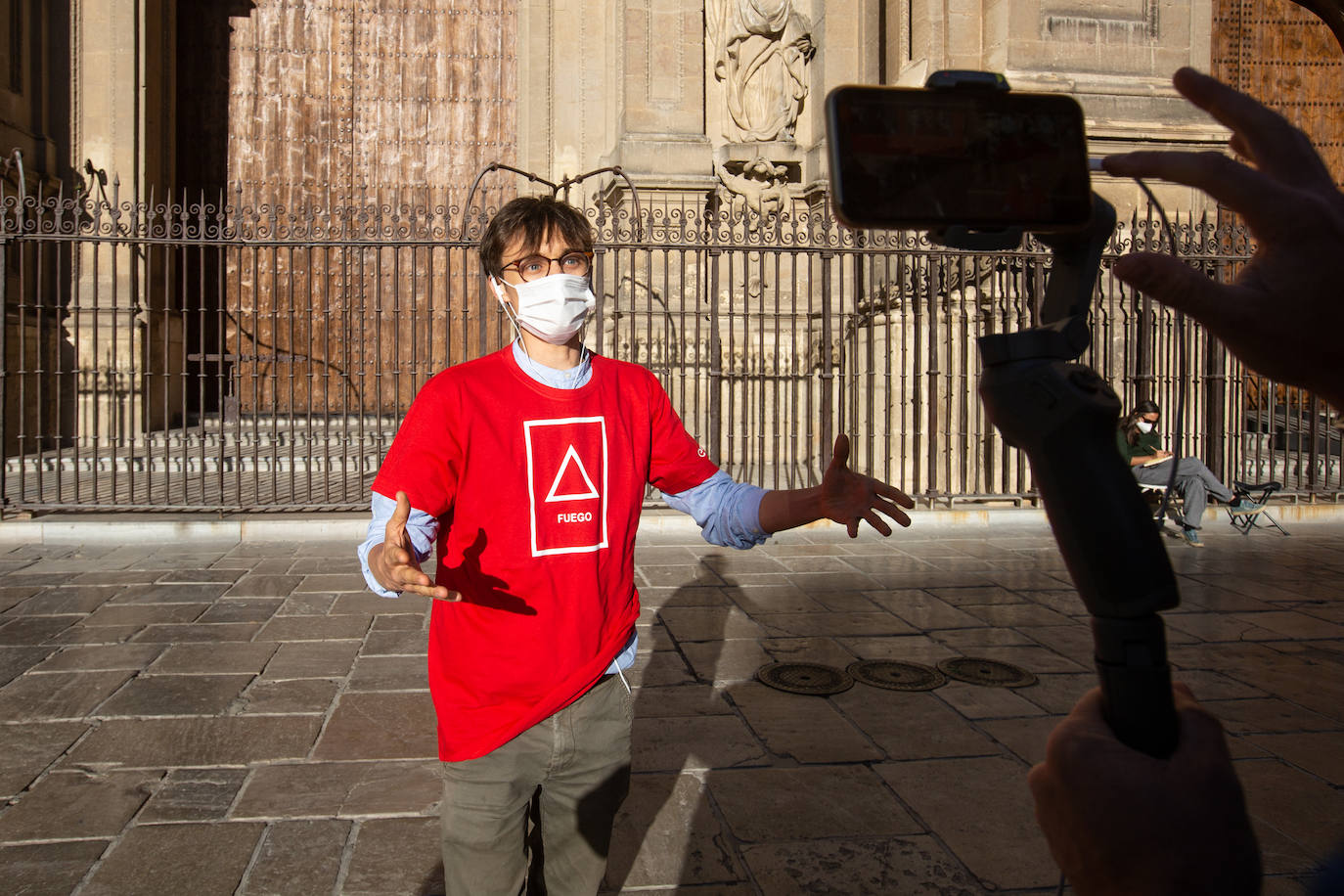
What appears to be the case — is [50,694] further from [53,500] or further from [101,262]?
[101,262]

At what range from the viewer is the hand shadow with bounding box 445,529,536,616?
206 cm

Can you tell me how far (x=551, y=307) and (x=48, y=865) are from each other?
2190mm

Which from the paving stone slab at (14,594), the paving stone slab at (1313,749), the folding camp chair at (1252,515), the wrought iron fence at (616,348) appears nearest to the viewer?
the paving stone slab at (1313,749)

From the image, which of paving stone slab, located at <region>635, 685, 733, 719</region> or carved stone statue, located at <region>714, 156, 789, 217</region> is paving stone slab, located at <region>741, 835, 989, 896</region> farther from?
carved stone statue, located at <region>714, 156, 789, 217</region>

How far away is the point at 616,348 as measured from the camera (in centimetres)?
1002

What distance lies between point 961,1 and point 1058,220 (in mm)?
12307

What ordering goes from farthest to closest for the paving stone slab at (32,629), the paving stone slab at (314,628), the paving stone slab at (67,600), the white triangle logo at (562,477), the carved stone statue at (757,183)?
the carved stone statue at (757,183), the paving stone slab at (67,600), the paving stone slab at (314,628), the paving stone slab at (32,629), the white triangle logo at (562,477)

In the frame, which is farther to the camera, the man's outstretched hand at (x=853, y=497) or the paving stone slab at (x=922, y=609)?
the paving stone slab at (x=922, y=609)

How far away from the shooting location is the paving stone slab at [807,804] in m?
3.01

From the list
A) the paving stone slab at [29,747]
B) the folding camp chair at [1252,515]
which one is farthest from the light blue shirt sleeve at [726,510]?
the folding camp chair at [1252,515]

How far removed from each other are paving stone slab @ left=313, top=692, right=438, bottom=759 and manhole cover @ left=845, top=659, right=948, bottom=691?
194cm

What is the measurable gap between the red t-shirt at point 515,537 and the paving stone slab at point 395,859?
0.90 metres

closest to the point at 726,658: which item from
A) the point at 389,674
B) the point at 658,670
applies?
the point at 658,670

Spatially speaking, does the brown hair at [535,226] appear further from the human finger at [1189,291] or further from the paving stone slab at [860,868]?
the paving stone slab at [860,868]
